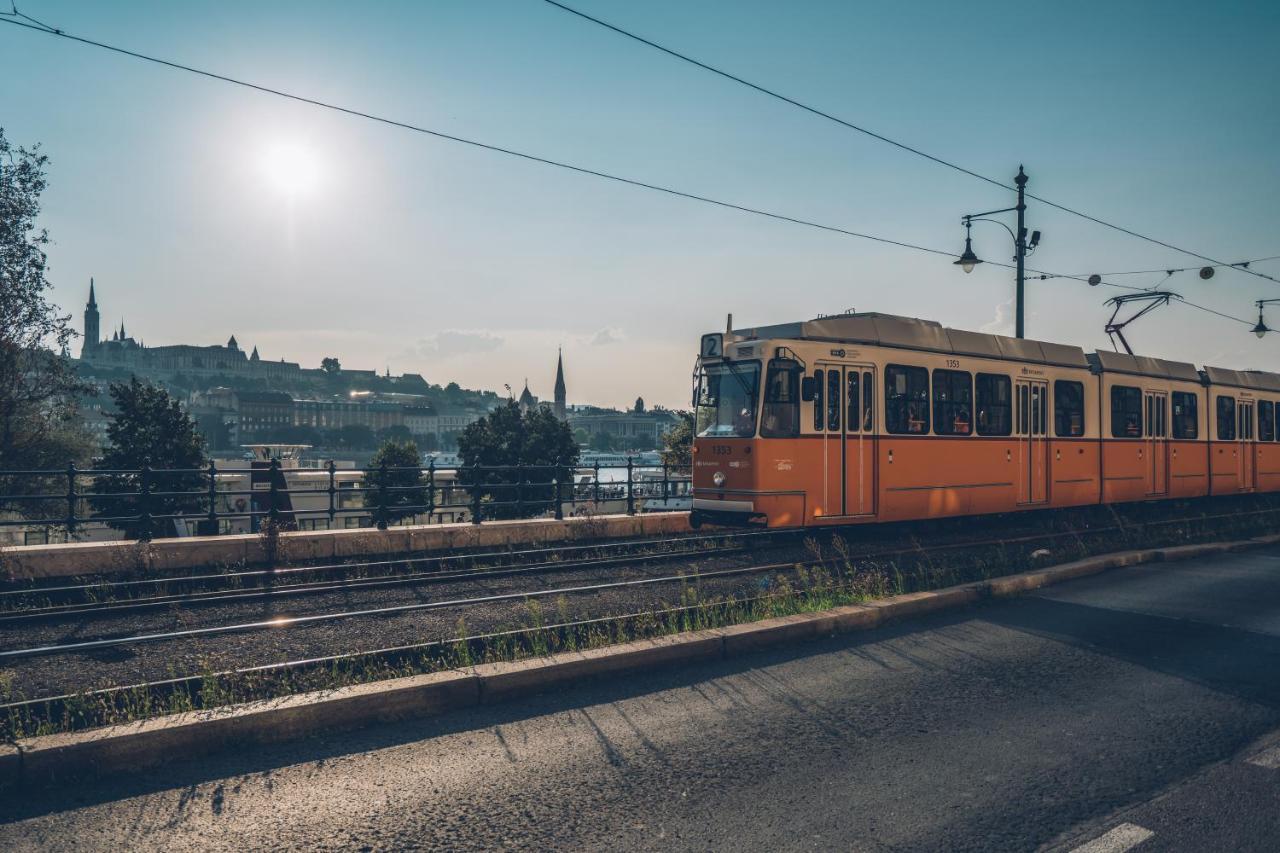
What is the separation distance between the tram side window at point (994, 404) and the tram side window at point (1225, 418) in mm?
8792

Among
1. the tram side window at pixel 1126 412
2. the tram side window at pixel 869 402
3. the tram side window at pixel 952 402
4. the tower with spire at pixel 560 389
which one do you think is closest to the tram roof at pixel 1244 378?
A: the tram side window at pixel 1126 412

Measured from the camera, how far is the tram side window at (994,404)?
14398mm

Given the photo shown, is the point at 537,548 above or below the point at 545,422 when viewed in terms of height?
below

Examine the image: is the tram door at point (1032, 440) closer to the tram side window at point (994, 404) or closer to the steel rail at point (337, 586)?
the tram side window at point (994, 404)

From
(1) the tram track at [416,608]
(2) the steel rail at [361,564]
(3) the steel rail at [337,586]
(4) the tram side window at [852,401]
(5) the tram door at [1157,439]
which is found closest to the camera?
(1) the tram track at [416,608]

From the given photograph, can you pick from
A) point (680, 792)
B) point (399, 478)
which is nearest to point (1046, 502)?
point (680, 792)

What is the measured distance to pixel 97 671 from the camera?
660 cm

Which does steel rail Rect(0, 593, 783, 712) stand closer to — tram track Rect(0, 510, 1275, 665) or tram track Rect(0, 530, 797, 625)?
tram track Rect(0, 510, 1275, 665)

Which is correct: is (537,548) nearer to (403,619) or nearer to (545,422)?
(403,619)

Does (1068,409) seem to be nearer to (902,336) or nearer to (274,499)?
(902,336)

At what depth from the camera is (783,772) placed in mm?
4543

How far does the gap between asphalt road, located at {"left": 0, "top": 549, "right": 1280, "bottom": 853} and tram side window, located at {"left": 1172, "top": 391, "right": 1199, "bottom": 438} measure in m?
14.1

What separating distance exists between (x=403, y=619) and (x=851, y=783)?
533 cm

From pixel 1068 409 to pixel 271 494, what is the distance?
1434 centimetres
